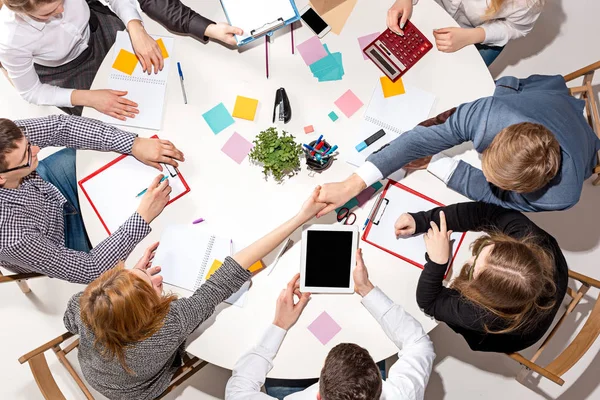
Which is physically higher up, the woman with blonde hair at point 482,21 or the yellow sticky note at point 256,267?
the woman with blonde hair at point 482,21

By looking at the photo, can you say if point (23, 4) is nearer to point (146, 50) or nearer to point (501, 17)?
point (146, 50)

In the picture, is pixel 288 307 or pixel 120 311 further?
pixel 288 307

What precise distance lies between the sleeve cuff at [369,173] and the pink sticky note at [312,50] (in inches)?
19.1

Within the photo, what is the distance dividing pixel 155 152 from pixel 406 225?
0.97 metres

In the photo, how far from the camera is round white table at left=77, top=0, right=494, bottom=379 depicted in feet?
5.58

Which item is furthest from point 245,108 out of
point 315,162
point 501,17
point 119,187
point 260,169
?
point 501,17

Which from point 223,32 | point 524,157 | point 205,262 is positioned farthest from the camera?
point 223,32

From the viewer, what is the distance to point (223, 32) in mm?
1854

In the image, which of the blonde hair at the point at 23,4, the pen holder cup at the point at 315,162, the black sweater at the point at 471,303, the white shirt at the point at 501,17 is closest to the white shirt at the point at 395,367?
the black sweater at the point at 471,303

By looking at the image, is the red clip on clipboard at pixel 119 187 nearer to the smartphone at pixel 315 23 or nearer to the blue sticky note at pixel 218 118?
the blue sticky note at pixel 218 118

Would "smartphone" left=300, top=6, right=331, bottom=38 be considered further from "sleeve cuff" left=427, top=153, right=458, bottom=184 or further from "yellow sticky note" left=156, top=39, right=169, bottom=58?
"sleeve cuff" left=427, top=153, right=458, bottom=184

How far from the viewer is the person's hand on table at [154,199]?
1.72 m

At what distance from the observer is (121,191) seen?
180 centimetres

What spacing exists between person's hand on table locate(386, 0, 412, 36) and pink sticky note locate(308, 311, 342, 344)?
3.77 ft
